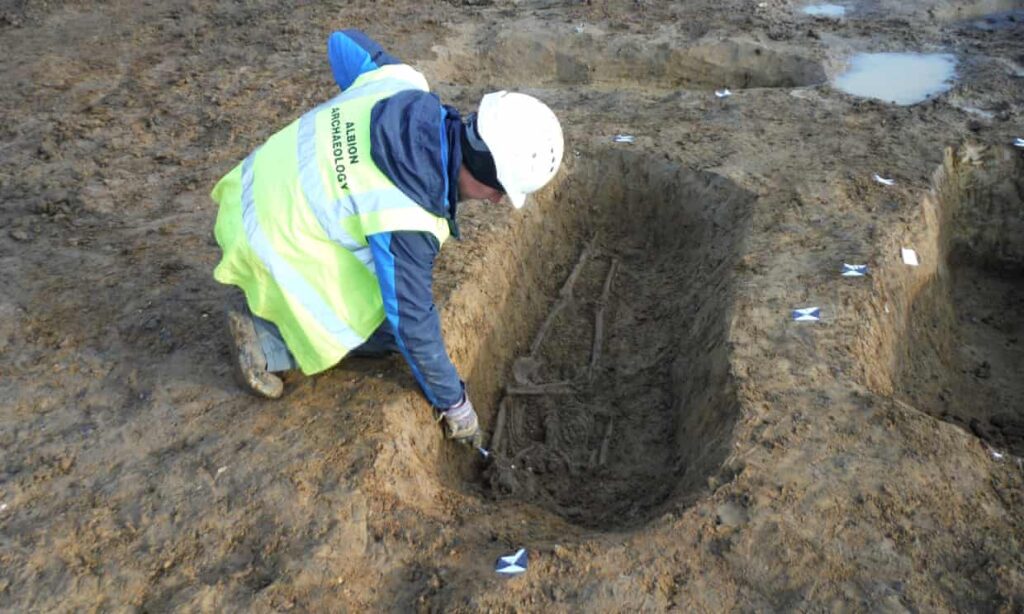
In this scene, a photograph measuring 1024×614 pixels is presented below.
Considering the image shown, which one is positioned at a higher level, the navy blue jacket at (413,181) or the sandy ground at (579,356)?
the navy blue jacket at (413,181)

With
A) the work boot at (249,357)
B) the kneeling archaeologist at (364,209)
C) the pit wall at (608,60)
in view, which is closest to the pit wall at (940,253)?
the kneeling archaeologist at (364,209)

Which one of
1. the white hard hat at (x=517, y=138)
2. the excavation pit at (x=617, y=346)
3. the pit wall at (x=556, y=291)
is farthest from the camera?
the excavation pit at (x=617, y=346)

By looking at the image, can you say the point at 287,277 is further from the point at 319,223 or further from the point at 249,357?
the point at 249,357

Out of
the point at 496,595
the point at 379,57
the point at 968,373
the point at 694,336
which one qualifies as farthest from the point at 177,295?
the point at 968,373

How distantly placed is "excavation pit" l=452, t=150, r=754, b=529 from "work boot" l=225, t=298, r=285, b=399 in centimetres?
111

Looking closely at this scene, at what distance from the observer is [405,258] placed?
301cm

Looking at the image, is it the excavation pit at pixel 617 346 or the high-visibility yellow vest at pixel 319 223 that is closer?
the high-visibility yellow vest at pixel 319 223

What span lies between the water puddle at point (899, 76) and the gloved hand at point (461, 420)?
488 centimetres

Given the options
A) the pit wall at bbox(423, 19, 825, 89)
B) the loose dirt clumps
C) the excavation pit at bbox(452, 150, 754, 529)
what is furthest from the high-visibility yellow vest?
the pit wall at bbox(423, 19, 825, 89)

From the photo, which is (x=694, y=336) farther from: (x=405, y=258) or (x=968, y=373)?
(x=405, y=258)

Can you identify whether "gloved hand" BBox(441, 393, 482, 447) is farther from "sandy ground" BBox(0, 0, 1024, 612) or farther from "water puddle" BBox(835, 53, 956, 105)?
"water puddle" BBox(835, 53, 956, 105)

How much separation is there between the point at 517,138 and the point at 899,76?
5.67m

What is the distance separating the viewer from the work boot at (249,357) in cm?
352

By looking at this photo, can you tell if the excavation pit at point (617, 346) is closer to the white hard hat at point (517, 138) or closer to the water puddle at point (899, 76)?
the white hard hat at point (517, 138)
